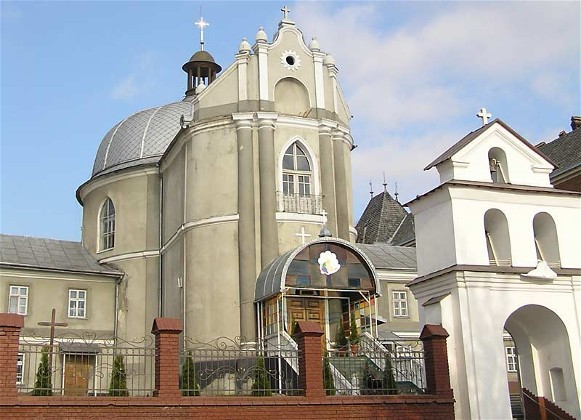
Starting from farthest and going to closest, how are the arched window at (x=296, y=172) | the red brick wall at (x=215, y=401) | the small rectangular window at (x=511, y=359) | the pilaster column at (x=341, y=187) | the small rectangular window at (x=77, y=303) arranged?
the small rectangular window at (x=511, y=359) < the small rectangular window at (x=77, y=303) < the pilaster column at (x=341, y=187) < the arched window at (x=296, y=172) < the red brick wall at (x=215, y=401)

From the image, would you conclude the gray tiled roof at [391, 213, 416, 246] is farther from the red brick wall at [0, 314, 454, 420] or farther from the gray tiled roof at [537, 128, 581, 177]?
the red brick wall at [0, 314, 454, 420]

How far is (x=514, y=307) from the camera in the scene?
1723 centimetres

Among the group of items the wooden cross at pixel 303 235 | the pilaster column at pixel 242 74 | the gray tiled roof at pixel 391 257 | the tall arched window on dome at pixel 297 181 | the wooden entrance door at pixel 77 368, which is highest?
the pilaster column at pixel 242 74

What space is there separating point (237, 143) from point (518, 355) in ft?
38.4

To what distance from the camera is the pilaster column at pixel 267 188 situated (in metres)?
24.5

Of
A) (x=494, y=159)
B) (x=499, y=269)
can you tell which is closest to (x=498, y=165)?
(x=494, y=159)

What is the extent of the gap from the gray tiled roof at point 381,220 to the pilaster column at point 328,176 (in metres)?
21.1

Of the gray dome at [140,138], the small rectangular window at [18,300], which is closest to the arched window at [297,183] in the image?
the gray dome at [140,138]

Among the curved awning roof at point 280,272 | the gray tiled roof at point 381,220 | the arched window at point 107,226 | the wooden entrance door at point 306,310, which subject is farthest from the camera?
the gray tiled roof at point 381,220

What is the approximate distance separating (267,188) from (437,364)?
10.3 m

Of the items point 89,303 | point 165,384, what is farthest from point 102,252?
point 165,384

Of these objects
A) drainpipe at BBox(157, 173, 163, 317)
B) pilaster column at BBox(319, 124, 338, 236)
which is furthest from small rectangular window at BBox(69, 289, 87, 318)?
pilaster column at BBox(319, 124, 338, 236)

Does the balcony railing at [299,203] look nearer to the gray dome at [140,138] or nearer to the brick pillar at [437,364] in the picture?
the gray dome at [140,138]

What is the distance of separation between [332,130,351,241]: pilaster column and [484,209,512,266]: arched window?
801 cm
